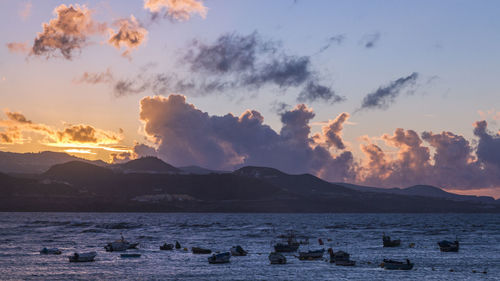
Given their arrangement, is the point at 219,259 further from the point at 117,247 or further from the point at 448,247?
the point at 448,247

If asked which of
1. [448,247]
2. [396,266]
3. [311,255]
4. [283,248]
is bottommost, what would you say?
[396,266]

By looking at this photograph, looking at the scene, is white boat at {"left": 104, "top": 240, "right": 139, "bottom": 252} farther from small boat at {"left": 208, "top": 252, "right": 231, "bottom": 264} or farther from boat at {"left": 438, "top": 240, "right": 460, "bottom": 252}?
boat at {"left": 438, "top": 240, "right": 460, "bottom": 252}

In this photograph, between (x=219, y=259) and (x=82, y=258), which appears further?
(x=82, y=258)

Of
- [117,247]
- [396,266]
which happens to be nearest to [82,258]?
[117,247]

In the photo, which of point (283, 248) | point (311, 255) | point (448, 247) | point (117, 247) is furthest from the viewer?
point (448, 247)

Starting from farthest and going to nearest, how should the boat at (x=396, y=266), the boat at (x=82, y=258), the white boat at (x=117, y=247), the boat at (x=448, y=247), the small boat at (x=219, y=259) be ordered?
the boat at (x=448, y=247) < the white boat at (x=117, y=247) < the boat at (x=82, y=258) < the small boat at (x=219, y=259) < the boat at (x=396, y=266)

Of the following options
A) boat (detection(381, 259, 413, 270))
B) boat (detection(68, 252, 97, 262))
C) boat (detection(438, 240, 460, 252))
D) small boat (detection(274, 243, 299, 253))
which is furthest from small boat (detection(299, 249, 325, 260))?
boat (detection(68, 252, 97, 262))

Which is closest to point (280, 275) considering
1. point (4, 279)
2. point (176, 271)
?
point (176, 271)

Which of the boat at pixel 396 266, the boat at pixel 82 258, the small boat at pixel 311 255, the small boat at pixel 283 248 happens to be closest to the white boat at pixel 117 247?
the boat at pixel 82 258

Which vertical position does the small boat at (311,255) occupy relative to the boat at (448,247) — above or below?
below

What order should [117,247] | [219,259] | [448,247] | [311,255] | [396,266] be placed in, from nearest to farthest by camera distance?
[396,266] → [219,259] → [311,255] → [117,247] → [448,247]

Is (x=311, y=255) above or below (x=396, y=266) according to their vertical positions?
above

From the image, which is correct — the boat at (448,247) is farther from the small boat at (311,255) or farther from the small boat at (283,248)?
the small boat at (311,255)

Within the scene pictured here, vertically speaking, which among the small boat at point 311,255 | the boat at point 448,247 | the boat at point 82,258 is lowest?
the boat at point 82,258
